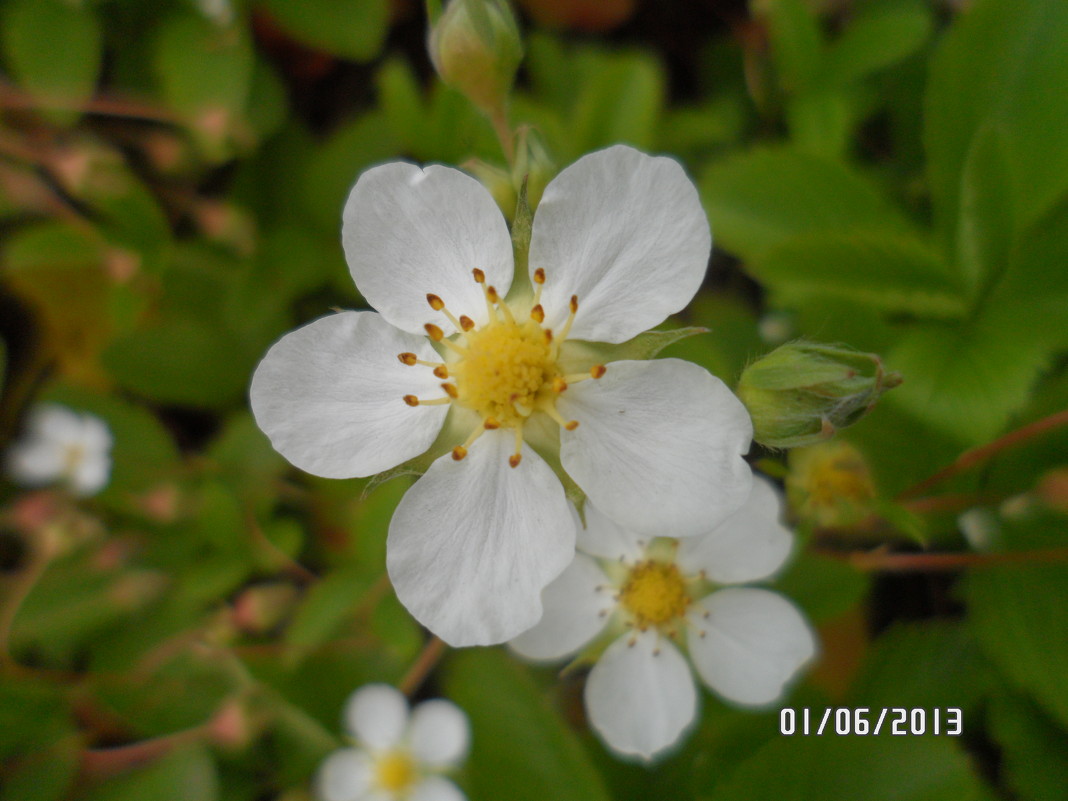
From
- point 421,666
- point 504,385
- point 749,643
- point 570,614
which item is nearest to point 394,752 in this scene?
point 421,666

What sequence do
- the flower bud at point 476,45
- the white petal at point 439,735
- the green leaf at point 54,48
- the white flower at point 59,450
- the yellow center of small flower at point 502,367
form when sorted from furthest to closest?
the white flower at point 59,450 < the green leaf at point 54,48 < the white petal at point 439,735 < the flower bud at point 476,45 < the yellow center of small flower at point 502,367

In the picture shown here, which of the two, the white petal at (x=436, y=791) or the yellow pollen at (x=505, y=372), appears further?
the white petal at (x=436, y=791)

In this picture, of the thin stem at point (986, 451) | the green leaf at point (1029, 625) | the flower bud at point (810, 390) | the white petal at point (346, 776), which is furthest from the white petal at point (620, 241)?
the white petal at point (346, 776)

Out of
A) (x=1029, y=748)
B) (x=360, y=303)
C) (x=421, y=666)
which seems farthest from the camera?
(x=360, y=303)

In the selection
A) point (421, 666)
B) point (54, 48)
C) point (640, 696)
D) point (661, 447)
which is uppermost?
point (54, 48)

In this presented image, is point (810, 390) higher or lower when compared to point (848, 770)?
higher

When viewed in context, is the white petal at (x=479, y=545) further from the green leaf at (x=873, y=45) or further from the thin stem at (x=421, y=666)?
the green leaf at (x=873, y=45)

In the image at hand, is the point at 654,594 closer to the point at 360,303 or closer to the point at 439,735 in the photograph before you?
the point at 439,735

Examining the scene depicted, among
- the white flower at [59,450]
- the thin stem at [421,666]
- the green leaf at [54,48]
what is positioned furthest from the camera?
the white flower at [59,450]
